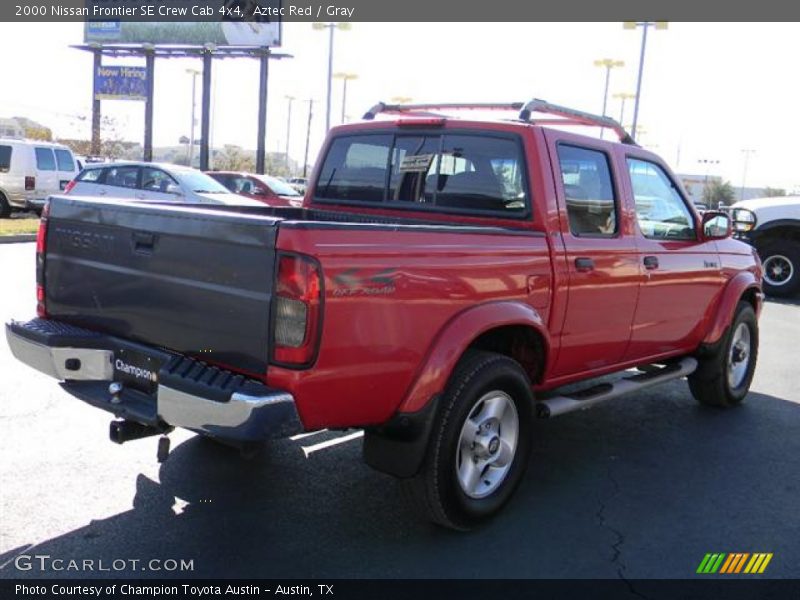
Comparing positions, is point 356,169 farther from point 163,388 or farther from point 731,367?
point 731,367

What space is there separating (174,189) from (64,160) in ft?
25.6

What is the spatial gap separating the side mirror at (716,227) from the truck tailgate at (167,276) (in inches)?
145

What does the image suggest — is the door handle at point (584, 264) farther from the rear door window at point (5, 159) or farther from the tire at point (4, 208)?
the tire at point (4, 208)

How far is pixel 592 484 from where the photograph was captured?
4.41 meters

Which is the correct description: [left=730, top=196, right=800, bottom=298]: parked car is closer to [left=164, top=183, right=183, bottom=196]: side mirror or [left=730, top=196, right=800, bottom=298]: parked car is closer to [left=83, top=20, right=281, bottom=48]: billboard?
[left=164, top=183, right=183, bottom=196]: side mirror

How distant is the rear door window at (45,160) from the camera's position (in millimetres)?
19562

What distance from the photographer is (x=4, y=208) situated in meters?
20.0

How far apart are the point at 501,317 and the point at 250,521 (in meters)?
1.59

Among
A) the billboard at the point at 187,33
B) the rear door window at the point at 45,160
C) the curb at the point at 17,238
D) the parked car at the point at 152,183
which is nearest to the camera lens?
the parked car at the point at 152,183

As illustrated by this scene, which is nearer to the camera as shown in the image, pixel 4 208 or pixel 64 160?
pixel 4 208

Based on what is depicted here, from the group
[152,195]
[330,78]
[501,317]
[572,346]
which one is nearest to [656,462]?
[572,346]

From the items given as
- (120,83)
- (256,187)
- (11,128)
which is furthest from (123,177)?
(11,128)

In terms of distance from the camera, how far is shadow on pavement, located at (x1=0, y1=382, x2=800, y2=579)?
133 inches

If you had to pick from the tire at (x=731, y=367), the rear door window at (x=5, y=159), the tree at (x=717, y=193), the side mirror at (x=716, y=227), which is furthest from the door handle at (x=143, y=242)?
the tree at (x=717, y=193)
